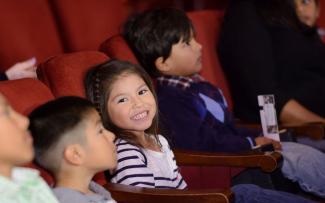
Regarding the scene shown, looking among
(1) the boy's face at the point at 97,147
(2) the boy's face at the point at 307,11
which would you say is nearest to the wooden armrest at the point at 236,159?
(1) the boy's face at the point at 97,147

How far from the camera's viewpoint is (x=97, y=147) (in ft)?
4.02

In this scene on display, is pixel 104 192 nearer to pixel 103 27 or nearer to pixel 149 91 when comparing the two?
pixel 149 91

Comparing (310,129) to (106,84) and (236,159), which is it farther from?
(106,84)

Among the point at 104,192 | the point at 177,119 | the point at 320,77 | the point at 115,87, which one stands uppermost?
the point at 115,87

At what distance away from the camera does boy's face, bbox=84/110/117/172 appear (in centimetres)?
122

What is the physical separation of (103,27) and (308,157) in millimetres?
936

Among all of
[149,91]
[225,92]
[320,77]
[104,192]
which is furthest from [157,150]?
[320,77]

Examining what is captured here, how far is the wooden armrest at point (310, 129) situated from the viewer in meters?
2.01

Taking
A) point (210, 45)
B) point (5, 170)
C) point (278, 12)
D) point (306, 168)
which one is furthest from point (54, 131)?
point (278, 12)

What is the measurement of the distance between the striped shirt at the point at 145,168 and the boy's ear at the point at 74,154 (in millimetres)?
258

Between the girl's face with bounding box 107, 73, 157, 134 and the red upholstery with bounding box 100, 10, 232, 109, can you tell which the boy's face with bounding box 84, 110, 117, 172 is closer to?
the girl's face with bounding box 107, 73, 157, 134

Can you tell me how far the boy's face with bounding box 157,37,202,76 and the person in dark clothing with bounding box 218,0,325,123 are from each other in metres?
0.29

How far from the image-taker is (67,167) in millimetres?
1214

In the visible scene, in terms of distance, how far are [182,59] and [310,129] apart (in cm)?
52
